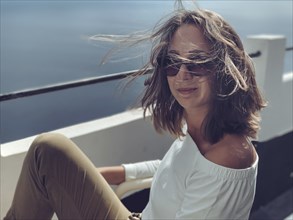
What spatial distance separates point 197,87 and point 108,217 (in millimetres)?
569

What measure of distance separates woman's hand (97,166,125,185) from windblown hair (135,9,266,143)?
525 millimetres

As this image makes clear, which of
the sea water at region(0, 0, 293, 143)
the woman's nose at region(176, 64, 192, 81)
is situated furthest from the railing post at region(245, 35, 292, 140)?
the woman's nose at region(176, 64, 192, 81)

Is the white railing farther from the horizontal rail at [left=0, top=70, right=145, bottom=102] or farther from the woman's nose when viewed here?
the woman's nose

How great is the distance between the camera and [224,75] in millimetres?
1283

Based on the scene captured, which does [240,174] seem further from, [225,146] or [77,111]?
[77,111]

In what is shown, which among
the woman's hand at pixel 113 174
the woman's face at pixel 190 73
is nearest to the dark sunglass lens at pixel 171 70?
the woman's face at pixel 190 73

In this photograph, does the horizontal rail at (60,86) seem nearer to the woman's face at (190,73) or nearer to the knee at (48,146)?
the knee at (48,146)

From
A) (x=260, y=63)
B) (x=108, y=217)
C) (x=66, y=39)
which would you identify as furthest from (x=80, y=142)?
(x=260, y=63)

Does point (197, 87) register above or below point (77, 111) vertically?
above

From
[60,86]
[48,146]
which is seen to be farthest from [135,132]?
[48,146]

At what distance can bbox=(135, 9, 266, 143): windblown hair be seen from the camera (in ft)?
4.22

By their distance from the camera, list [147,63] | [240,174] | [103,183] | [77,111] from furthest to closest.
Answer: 1. [77,111]
2. [103,183]
3. [147,63]
4. [240,174]

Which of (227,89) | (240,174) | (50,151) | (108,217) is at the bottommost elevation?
(108,217)

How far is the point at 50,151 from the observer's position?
1628 millimetres
